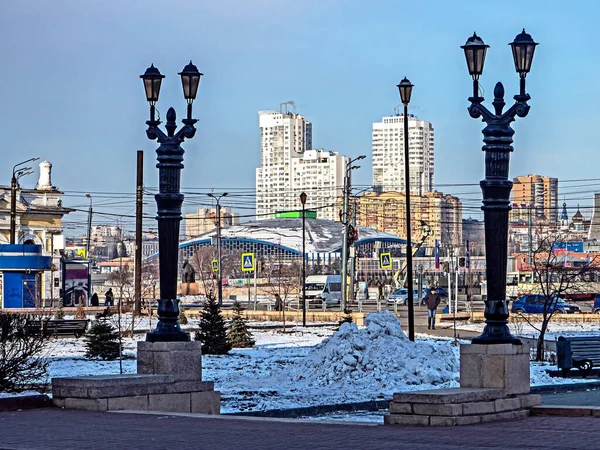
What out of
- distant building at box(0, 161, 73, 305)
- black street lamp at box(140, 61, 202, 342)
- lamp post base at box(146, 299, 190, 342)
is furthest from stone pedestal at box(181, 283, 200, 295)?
lamp post base at box(146, 299, 190, 342)

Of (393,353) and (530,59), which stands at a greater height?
(530,59)

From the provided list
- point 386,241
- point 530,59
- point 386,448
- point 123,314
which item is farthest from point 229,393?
point 386,241

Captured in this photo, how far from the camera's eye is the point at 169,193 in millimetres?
18500

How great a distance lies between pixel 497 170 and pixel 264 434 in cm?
551

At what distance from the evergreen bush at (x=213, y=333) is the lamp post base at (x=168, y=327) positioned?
472 inches

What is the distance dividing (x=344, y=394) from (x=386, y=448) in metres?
9.80

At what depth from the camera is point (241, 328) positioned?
34.7 m

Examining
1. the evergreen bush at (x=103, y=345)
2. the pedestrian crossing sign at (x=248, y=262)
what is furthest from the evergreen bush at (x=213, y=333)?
the pedestrian crossing sign at (x=248, y=262)

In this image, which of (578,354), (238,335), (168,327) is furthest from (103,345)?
(578,354)

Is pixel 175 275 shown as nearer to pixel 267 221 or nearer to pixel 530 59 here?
pixel 530 59

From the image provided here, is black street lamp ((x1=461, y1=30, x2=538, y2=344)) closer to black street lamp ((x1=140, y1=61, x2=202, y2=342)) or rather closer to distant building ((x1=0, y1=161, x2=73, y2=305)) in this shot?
black street lamp ((x1=140, y1=61, x2=202, y2=342))

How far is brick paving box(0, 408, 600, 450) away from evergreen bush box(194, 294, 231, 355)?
50.1 ft

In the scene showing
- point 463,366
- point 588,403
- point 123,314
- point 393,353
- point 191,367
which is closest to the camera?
point 463,366

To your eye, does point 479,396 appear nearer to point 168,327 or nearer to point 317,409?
point 317,409
